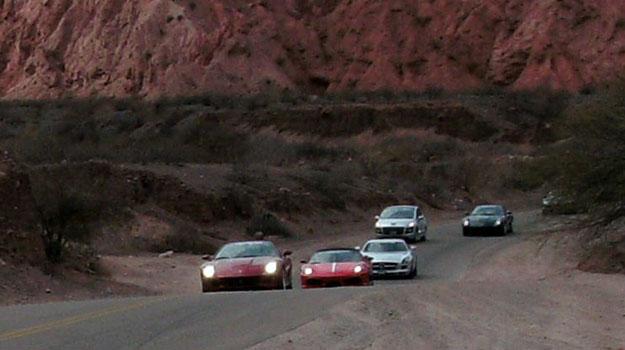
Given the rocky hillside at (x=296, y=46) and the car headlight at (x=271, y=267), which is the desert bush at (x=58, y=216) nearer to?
the car headlight at (x=271, y=267)

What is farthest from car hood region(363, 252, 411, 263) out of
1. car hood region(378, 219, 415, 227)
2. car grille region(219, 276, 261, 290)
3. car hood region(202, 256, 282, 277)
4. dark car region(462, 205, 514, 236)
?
dark car region(462, 205, 514, 236)

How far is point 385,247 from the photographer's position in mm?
35188

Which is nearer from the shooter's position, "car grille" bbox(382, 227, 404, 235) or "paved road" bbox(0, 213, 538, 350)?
"paved road" bbox(0, 213, 538, 350)

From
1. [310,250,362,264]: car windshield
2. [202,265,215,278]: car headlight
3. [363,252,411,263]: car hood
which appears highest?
[202,265,215,278]: car headlight

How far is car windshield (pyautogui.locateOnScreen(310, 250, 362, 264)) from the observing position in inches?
1170

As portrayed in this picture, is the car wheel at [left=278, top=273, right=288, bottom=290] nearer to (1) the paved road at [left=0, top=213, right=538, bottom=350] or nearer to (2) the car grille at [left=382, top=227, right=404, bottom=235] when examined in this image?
(1) the paved road at [left=0, top=213, right=538, bottom=350]

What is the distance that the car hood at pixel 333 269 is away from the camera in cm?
2916

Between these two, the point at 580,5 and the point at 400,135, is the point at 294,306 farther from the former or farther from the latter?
the point at 580,5

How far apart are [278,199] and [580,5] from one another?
39.3m

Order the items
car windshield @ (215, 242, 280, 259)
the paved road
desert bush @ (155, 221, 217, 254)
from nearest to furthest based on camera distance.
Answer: the paved road → car windshield @ (215, 242, 280, 259) → desert bush @ (155, 221, 217, 254)

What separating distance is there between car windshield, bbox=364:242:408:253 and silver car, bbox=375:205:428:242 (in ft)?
37.3

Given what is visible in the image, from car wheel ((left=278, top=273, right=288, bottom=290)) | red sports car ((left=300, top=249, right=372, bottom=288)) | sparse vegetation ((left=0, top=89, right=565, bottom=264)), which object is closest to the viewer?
car wheel ((left=278, top=273, right=288, bottom=290))

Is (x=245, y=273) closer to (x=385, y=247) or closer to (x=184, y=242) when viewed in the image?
(x=385, y=247)

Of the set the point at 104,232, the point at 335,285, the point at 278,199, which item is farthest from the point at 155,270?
the point at 278,199
